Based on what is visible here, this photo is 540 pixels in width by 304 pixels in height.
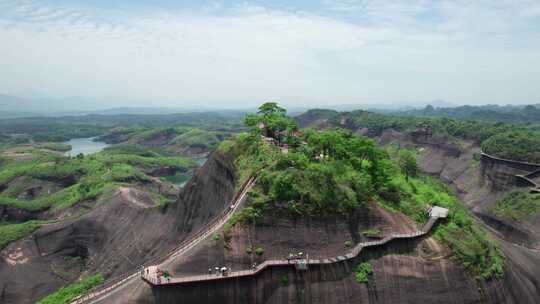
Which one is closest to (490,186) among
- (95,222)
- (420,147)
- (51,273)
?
(420,147)

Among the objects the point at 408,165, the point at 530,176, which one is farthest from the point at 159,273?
the point at 530,176

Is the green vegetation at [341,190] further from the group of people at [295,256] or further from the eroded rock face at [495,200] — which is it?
the group of people at [295,256]

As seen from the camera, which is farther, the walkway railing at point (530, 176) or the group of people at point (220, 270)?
the walkway railing at point (530, 176)

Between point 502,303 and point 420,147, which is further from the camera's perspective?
point 420,147

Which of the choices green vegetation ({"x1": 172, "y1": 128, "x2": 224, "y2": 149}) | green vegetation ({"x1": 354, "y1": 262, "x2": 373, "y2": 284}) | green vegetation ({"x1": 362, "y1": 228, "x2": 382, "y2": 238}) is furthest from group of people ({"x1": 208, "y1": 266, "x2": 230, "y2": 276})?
green vegetation ({"x1": 172, "y1": 128, "x2": 224, "y2": 149})

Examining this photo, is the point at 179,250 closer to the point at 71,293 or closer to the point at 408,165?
the point at 71,293

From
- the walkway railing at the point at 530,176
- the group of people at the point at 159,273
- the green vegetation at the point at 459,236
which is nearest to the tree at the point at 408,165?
the green vegetation at the point at 459,236

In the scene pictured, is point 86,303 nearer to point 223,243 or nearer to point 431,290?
point 223,243
